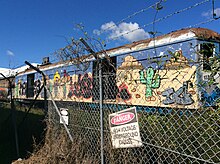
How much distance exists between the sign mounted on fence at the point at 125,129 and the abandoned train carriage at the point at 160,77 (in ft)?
1.11

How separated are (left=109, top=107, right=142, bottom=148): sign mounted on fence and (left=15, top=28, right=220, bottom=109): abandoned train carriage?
0.34m

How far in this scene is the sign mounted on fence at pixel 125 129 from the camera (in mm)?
2559

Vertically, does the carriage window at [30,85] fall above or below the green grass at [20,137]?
above

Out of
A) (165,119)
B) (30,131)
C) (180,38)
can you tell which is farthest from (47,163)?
(180,38)

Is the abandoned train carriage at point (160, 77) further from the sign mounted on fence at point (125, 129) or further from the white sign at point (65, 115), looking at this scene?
the sign mounted on fence at point (125, 129)

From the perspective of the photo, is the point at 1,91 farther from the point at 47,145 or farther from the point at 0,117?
the point at 47,145

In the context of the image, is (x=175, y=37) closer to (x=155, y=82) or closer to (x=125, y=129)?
(x=155, y=82)

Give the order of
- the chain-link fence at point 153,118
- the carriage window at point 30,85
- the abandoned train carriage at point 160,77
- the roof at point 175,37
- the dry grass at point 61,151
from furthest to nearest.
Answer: the carriage window at point 30,85
the roof at point 175,37
the dry grass at point 61,151
the chain-link fence at point 153,118
the abandoned train carriage at point 160,77

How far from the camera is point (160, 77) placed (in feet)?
9.10

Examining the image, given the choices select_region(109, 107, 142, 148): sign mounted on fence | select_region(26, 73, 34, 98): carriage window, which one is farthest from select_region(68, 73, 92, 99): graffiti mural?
select_region(26, 73, 34, 98): carriage window

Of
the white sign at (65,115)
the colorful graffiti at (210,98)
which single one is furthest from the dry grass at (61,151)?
the colorful graffiti at (210,98)

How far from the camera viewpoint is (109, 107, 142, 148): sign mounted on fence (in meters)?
2.56

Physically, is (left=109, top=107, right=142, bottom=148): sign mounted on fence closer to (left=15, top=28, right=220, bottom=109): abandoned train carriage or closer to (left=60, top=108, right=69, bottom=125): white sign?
(left=15, top=28, right=220, bottom=109): abandoned train carriage

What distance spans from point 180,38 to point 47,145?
3677mm
